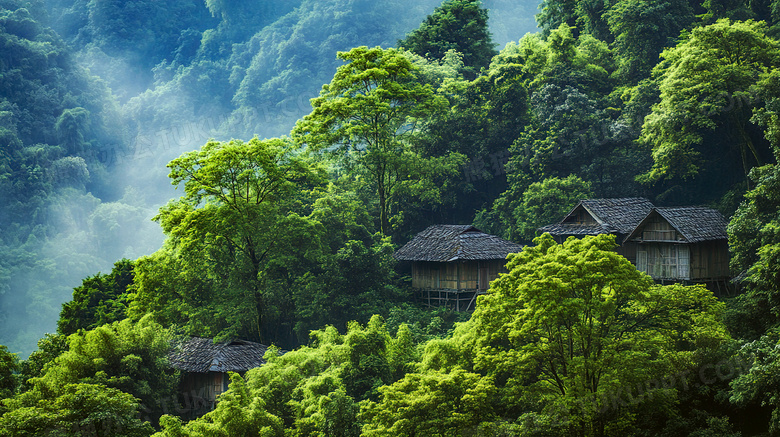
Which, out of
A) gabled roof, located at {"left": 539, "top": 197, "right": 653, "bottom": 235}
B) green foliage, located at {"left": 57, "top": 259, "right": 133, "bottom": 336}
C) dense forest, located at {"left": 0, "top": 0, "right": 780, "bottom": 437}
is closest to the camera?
dense forest, located at {"left": 0, "top": 0, "right": 780, "bottom": 437}

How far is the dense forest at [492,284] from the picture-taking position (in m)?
21.8

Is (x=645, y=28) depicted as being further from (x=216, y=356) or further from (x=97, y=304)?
(x=97, y=304)

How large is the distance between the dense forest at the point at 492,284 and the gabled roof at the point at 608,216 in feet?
8.45

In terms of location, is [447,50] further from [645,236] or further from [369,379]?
[369,379]

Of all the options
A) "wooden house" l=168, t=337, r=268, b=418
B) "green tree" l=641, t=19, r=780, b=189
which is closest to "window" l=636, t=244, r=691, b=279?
"green tree" l=641, t=19, r=780, b=189

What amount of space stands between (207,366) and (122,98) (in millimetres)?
77966

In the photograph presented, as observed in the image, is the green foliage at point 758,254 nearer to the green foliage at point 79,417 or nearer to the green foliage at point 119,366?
the green foliage at point 79,417

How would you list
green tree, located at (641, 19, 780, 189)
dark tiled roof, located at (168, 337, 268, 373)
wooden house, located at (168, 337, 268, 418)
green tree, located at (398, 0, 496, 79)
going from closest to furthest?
dark tiled roof, located at (168, 337, 268, 373)
wooden house, located at (168, 337, 268, 418)
green tree, located at (641, 19, 780, 189)
green tree, located at (398, 0, 496, 79)

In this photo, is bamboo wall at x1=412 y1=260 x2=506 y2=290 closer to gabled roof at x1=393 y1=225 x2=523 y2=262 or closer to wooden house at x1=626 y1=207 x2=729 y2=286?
gabled roof at x1=393 y1=225 x2=523 y2=262

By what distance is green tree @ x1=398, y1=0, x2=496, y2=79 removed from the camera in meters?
53.0

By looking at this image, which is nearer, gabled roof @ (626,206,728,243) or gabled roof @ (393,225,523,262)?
gabled roof @ (626,206,728,243)

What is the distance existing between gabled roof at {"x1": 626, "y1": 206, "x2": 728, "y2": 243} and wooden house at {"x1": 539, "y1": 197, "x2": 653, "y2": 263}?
1307 mm

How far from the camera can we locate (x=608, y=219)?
1350 inches

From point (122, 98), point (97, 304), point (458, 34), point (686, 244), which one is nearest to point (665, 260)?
point (686, 244)
